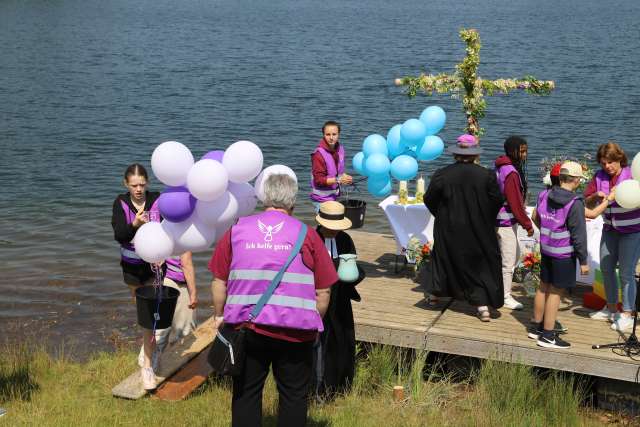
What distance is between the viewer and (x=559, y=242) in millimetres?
7387

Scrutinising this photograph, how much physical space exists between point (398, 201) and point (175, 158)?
4043 mm

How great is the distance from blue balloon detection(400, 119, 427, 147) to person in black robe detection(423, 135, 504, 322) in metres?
1.56

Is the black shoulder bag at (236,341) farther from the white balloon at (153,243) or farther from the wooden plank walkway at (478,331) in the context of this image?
the wooden plank walkway at (478,331)

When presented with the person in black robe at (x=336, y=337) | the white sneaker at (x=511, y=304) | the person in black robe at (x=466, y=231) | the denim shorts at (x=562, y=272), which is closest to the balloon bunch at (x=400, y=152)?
the person in black robe at (x=466, y=231)

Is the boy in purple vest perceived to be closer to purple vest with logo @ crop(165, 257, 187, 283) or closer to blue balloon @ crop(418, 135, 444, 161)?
blue balloon @ crop(418, 135, 444, 161)

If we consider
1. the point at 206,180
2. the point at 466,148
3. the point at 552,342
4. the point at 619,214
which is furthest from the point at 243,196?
the point at 619,214

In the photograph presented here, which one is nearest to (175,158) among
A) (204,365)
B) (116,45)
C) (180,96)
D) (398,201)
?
(204,365)

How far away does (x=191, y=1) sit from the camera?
275 feet

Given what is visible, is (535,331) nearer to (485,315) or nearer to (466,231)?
(485,315)

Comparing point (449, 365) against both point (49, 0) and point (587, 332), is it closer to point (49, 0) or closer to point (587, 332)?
point (587, 332)

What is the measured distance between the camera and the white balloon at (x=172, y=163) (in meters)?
6.61

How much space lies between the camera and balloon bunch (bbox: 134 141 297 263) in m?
6.62

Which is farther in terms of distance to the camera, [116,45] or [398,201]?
[116,45]

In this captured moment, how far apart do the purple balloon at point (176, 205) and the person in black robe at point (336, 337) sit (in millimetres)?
1040
